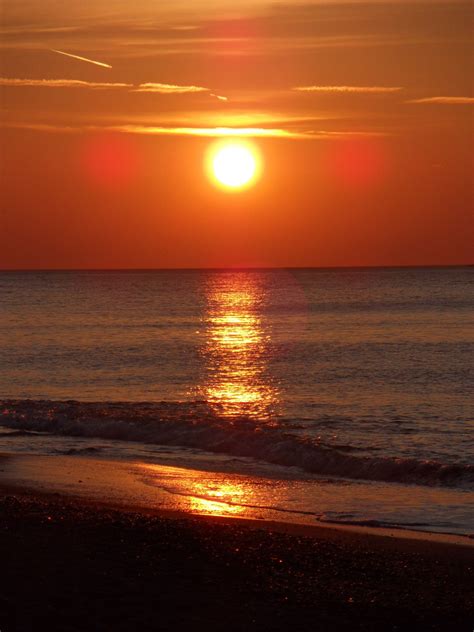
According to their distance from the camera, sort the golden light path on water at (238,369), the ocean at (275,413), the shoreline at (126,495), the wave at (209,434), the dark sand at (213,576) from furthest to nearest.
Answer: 1. the golden light path on water at (238,369)
2. the wave at (209,434)
3. the ocean at (275,413)
4. the shoreline at (126,495)
5. the dark sand at (213,576)

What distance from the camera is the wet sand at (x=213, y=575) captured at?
8.22 meters

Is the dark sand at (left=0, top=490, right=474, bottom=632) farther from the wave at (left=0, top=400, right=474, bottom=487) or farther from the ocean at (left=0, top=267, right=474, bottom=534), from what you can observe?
the wave at (left=0, top=400, right=474, bottom=487)

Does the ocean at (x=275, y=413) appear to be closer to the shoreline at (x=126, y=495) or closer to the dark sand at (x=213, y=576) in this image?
the shoreline at (x=126, y=495)

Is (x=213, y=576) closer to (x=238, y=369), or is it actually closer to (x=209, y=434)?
(x=209, y=434)

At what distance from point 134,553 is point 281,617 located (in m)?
2.53

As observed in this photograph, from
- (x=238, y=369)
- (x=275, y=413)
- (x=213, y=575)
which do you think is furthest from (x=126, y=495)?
(x=238, y=369)

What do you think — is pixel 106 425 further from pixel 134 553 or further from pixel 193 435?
pixel 134 553

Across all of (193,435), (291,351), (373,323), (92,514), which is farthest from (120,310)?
(92,514)

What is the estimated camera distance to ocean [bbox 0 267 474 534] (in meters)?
15.5

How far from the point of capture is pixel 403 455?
60.6 ft

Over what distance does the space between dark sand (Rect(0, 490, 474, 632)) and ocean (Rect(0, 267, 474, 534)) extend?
2.10 m

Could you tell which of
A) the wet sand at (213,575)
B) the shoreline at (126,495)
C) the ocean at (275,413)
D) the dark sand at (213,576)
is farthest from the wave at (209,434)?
the dark sand at (213,576)

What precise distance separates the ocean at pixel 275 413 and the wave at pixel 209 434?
5 centimetres

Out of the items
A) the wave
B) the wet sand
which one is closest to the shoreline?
the wet sand
